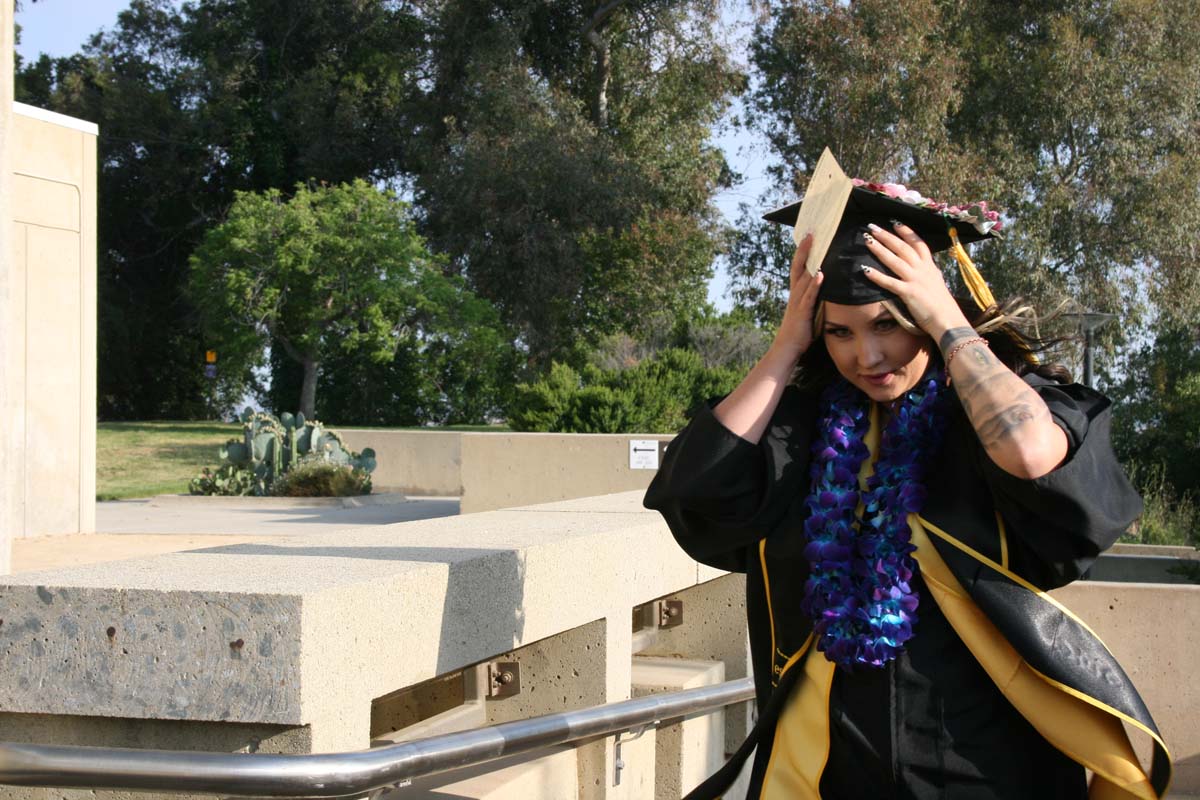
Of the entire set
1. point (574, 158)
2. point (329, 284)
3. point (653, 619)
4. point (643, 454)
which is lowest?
point (653, 619)

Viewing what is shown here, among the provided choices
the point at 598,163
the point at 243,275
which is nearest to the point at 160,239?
the point at 243,275

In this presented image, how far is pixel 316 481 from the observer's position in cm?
1780

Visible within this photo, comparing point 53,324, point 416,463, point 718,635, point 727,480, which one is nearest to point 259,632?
point 727,480

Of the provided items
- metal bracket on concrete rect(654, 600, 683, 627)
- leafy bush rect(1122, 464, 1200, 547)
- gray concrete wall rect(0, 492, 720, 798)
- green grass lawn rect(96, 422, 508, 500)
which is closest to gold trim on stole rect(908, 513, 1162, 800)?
gray concrete wall rect(0, 492, 720, 798)

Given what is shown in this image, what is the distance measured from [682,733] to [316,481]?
14376mm

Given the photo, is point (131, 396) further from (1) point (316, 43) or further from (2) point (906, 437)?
(2) point (906, 437)

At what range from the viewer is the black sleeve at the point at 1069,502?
6.01 feet

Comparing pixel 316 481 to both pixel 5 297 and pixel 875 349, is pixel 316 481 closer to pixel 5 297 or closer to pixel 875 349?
pixel 5 297

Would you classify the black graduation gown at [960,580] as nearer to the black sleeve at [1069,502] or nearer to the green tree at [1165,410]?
the black sleeve at [1069,502]

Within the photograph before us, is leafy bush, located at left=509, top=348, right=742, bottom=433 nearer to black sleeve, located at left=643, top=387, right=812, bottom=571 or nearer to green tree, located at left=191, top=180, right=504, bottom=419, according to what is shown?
green tree, located at left=191, top=180, right=504, bottom=419

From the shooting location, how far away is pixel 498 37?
31.7 metres

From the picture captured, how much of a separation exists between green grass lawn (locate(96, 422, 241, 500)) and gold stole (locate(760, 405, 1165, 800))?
687 inches

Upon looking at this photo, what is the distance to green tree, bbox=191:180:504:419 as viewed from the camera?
28312mm

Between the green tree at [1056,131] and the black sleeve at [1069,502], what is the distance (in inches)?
1029
